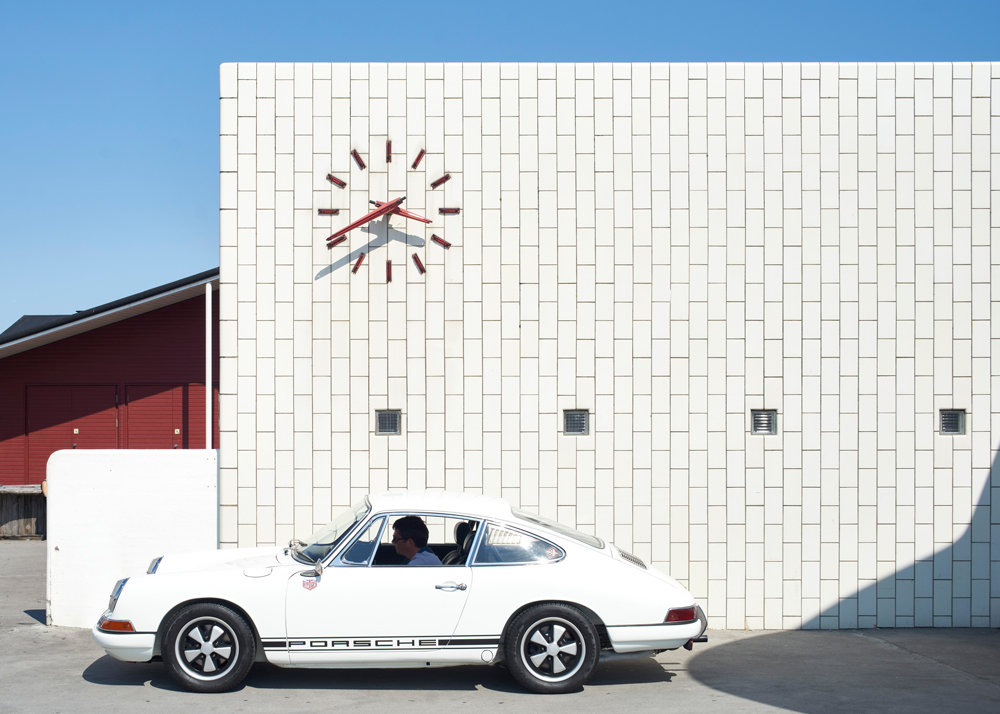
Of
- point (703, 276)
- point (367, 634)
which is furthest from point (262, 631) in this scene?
point (703, 276)

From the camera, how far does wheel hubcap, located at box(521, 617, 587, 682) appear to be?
5.52m

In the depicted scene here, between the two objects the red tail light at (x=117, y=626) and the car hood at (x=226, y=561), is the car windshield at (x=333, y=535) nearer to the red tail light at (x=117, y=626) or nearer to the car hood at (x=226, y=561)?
the car hood at (x=226, y=561)

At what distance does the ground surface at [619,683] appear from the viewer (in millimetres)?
5297

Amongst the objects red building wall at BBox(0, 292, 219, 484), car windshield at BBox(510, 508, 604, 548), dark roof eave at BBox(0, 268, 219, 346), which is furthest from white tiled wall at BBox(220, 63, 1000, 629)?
red building wall at BBox(0, 292, 219, 484)

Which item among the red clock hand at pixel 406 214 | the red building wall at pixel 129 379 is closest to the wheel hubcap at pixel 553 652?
the red clock hand at pixel 406 214

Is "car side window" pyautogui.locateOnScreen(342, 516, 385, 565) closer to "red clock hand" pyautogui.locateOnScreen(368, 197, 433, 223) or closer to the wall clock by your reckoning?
the wall clock

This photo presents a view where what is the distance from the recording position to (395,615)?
214 inches

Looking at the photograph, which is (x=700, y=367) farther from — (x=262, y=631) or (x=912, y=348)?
(x=262, y=631)

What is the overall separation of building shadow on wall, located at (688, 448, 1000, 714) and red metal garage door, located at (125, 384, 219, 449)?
11137 mm

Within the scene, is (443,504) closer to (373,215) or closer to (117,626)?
(117,626)

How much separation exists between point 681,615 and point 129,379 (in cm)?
1258

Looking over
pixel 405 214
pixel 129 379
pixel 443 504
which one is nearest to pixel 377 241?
pixel 405 214

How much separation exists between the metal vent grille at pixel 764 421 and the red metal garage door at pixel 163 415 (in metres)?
10.6

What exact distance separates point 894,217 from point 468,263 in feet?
14.4
